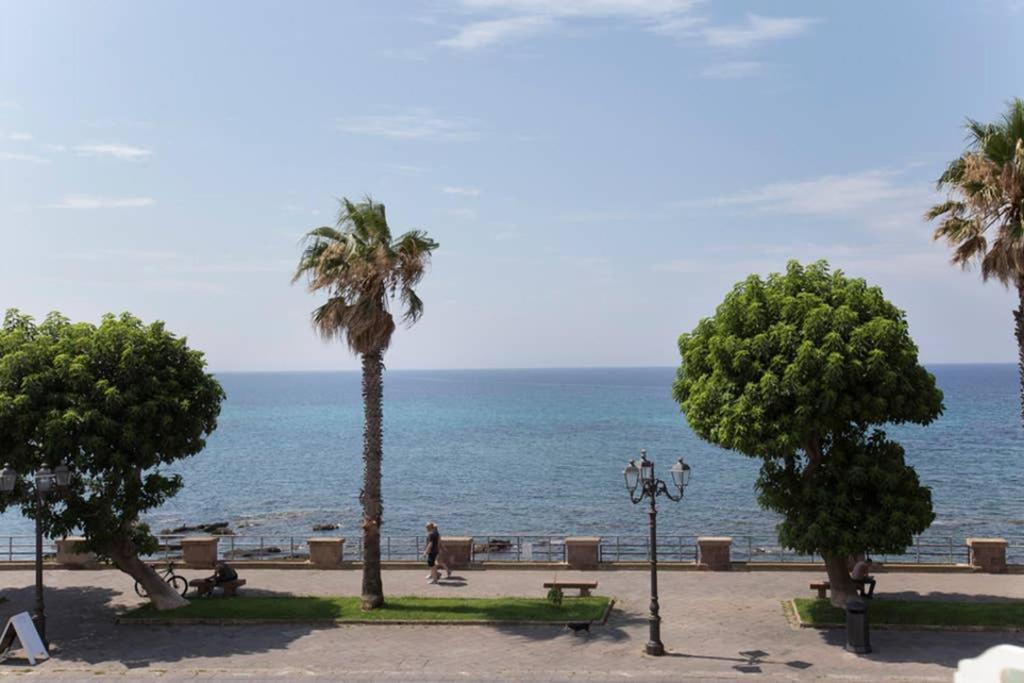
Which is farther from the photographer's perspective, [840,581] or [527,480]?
[527,480]

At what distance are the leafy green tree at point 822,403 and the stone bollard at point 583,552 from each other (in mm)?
6921

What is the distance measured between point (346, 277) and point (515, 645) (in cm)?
999

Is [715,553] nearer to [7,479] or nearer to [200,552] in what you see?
[200,552]

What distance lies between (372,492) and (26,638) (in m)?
8.32

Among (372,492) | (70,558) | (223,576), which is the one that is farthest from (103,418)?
(70,558)

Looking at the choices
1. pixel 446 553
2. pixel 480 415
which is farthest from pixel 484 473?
pixel 480 415

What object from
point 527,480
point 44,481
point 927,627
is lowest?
point 527,480

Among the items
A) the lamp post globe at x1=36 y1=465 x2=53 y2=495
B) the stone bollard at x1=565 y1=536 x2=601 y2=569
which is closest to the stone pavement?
the stone bollard at x1=565 y1=536 x2=601 y2=569

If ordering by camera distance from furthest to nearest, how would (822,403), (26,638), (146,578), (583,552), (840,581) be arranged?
(583,552) < (146,578) < (840,581) < (822,403) < (26,638)

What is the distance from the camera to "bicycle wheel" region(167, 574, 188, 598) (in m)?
26.1

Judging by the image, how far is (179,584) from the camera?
27.7 m

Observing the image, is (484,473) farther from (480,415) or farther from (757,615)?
(480,415)

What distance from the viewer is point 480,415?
18862 cm

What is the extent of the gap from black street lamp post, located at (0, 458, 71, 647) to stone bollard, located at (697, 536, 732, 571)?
17.5m
